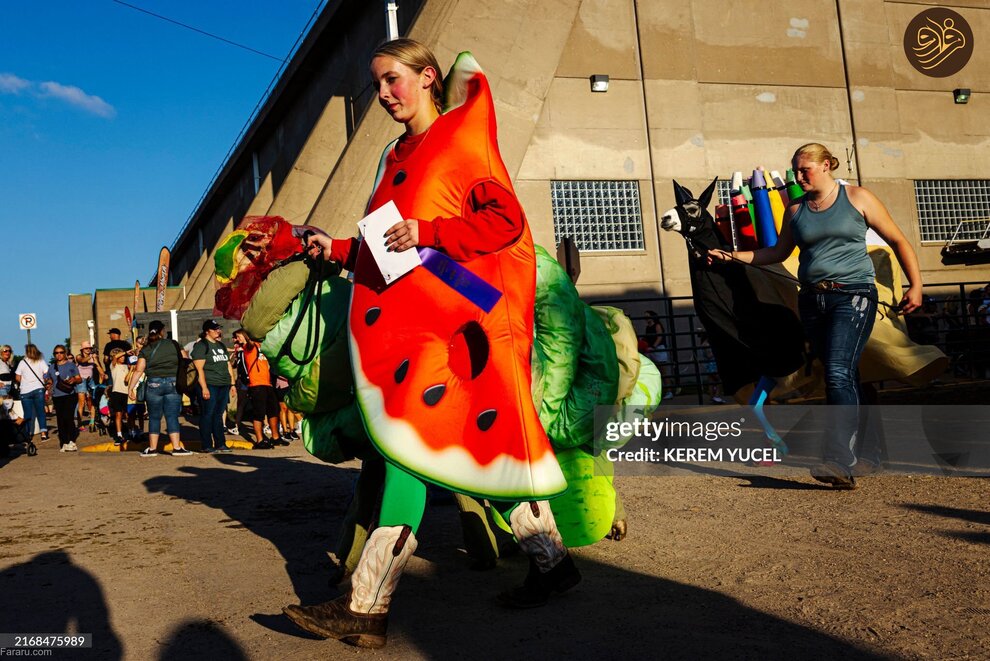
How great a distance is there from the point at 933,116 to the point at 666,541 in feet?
80.5

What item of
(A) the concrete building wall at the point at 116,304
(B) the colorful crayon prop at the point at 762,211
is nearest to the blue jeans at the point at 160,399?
(B) the colorful crayon prop at the point at 762,211

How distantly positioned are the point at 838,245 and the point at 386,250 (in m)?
3.33

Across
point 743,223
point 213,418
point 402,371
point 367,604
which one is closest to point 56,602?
point 367,604

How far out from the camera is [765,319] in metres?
6.33

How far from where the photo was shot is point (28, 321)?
29266mm

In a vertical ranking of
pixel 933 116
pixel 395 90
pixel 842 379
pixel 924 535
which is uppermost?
pixel 933 116

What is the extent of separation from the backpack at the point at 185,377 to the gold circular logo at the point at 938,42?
872 inches

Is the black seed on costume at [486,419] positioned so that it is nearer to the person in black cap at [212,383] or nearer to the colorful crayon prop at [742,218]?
the colorful crayon prop at [742,218]

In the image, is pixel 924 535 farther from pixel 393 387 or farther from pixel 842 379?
pixel 393 387

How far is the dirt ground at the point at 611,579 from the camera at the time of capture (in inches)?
109

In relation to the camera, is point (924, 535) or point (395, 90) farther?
point (924, 535)

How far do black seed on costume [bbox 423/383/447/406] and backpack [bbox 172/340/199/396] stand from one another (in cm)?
952

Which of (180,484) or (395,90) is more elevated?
(395,90)

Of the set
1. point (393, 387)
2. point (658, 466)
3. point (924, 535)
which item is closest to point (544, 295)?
point (393, 387)
